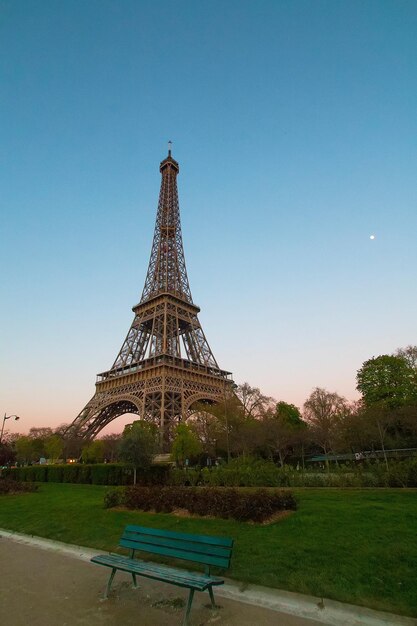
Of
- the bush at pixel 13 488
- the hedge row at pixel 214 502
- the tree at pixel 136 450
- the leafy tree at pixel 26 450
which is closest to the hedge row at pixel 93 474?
the tree at pixel 136 450

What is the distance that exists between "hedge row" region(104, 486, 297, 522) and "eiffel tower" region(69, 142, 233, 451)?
26.6m

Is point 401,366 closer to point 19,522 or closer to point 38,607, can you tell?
point 19,522

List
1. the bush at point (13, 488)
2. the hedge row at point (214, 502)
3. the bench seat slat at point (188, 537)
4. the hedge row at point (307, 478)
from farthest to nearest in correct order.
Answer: the bush at point (13, 488) < the hedge row at point (307, 478) < the hedge row at point (214, 502) < the bench seat slat at point (188, 537)

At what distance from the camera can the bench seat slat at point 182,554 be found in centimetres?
502

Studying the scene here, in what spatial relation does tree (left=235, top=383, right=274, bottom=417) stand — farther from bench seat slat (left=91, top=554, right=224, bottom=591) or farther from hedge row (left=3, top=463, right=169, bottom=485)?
bench seat slat (left=91, top=554, right=224, bottom=591)

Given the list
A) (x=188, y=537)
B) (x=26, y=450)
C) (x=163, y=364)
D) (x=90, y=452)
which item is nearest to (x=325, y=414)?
(x=163, y=364)

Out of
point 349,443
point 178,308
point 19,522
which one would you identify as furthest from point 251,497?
point 178,308

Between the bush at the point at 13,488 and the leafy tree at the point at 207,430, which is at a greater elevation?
the leafy tree at the point at 207,430

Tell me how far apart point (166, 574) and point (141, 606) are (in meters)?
0.58

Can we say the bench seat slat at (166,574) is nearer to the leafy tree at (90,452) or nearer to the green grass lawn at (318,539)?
the green grass lawn at (318,539)

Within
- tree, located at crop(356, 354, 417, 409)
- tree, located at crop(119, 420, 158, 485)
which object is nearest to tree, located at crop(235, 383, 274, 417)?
tree, located at crop(356, 354, 417, 409)

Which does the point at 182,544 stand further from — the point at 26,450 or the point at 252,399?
the point at 26,450

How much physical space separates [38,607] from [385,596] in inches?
184

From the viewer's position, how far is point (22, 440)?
202ft
